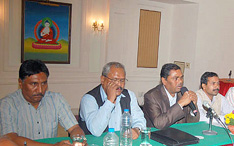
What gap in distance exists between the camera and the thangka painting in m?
5.66

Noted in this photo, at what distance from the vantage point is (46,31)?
588 centimetres

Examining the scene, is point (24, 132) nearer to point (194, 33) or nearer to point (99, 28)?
point (99, 28)

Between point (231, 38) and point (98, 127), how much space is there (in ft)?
20.5

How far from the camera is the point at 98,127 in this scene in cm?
255

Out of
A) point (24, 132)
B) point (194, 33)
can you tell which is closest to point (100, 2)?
point (194, 33)

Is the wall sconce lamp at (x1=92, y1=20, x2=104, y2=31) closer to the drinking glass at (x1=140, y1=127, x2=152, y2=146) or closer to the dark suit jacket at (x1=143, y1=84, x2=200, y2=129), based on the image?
the dark suit jacket at (x1=143, y1=84, x2=200, y2=129)

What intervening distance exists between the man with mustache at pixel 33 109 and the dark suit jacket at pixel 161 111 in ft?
2.93

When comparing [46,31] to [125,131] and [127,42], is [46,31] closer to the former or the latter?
[127,42]

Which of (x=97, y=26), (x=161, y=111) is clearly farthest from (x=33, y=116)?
(x=97, y=26)

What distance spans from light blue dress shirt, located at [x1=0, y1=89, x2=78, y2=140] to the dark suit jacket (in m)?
0.91

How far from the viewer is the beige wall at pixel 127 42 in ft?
18.3

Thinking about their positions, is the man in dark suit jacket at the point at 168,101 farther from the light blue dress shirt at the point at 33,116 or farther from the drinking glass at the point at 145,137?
the light blue dress shirt at the point at 33,116

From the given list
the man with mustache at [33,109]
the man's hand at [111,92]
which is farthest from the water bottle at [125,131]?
the man with mustache at [33,109]

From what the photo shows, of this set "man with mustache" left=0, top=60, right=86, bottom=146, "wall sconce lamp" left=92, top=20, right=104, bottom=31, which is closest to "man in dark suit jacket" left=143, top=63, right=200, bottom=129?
"man with mustache" left=0, top=60, right=86, bottom=146
